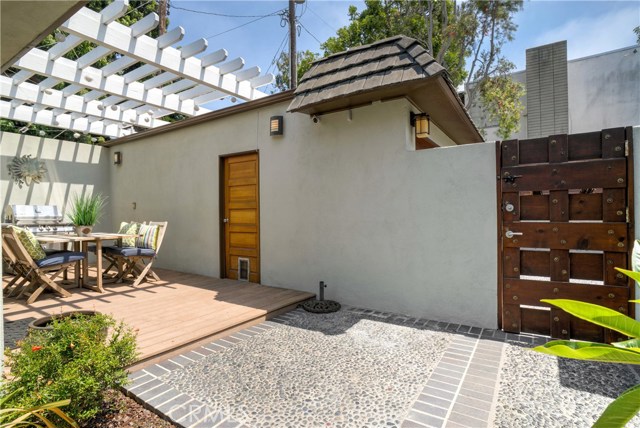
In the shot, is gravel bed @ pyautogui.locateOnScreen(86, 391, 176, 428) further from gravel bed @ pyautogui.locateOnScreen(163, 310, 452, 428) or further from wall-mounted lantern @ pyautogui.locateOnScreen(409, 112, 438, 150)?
wall-mounted lantern @ pyautogui.locateOnScreen(409, 112, 438, 150)

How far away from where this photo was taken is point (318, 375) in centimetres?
265

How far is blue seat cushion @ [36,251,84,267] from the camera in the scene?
4410 millimetres

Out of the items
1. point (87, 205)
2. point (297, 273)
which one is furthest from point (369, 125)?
point (87, 205)

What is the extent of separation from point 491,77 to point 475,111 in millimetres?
1970

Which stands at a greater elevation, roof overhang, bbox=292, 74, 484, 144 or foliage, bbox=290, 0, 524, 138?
foliage, bbox=290, 0, 524, 138

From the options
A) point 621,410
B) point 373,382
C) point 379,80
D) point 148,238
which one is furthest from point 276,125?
point 621,410

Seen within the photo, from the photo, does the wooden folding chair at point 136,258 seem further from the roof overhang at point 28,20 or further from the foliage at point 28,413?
the foliage at point 28,413

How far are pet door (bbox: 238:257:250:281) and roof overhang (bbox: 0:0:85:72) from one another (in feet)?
12.9

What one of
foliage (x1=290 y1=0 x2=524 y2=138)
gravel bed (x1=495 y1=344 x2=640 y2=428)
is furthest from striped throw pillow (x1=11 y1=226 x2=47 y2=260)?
foliage (x1=290 y1=0 x2=524 y2=138)

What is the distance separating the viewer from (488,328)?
12.1 feet

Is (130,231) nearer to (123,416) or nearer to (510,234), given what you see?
(123,416)

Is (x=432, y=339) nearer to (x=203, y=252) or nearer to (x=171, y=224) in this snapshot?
(x=203, y=252)

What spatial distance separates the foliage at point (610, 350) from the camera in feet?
2.41

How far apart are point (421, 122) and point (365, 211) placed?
1381mm
